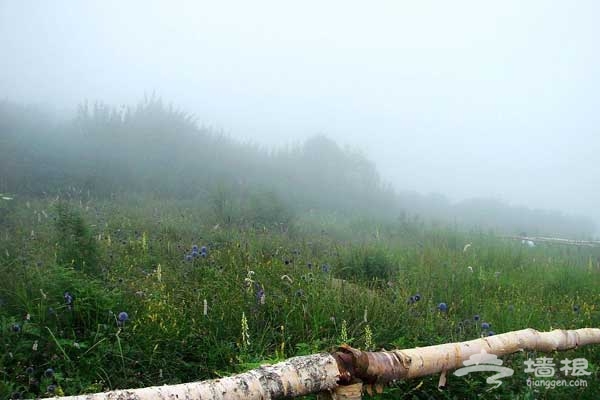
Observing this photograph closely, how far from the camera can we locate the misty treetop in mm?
12586

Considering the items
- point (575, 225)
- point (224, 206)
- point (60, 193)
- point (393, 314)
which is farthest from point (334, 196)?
point (575, 225)

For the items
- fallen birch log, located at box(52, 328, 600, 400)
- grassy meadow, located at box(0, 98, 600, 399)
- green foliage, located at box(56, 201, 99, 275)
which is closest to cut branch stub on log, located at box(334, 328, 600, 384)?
fallen birch log, located at box(52, 328, 600, 400)

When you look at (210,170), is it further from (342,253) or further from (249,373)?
(249,373)

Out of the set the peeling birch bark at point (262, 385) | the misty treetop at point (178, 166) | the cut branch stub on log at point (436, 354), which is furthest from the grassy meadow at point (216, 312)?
the misty treetop at point (178, 166)

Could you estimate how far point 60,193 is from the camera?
1159cm

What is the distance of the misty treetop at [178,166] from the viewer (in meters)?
12.6

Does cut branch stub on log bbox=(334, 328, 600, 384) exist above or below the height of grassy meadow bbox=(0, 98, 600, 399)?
above

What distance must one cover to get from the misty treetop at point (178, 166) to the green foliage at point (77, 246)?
19.9 ft

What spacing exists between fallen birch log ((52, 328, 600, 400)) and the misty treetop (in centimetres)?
827

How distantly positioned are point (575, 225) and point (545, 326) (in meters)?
35.7

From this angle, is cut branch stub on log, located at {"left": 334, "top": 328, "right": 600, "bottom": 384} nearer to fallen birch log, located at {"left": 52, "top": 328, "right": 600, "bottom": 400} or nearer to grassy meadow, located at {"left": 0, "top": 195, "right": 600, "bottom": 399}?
fallen birch log, located at {"left": 52, "top": 328, "right": 600, "bottom": 400}

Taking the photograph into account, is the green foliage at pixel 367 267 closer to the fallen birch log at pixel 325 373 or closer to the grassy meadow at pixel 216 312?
the grassy meadow at pixel 216 312

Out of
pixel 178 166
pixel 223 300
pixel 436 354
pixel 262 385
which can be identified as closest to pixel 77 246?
pixel 223 300

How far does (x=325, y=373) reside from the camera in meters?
1.86
